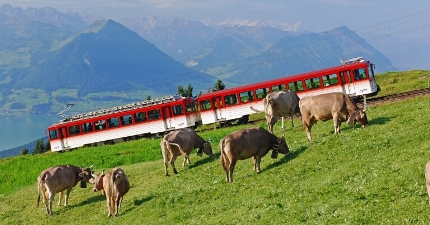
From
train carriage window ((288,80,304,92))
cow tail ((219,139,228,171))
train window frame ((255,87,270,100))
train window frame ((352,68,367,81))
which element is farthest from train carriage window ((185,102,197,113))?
cow tail ((219,139,228,171))

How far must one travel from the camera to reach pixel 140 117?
179 ft

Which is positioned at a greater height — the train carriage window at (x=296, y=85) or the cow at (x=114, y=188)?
the train carriage window at (x=296, y=85)

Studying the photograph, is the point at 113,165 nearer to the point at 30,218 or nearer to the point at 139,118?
the point at 30,218

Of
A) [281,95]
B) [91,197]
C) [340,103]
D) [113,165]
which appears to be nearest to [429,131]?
[340,103]

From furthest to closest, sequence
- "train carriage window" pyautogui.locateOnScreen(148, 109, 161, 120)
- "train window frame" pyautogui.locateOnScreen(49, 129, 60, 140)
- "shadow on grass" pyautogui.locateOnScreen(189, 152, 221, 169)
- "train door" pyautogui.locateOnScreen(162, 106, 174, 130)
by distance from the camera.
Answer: "train window frame" pyautogui.locateOnScreen(49, 129, 60, 140) < "train carriage window" pyautogui.locateOnScreen(148, 109, 161, 120) < "train door" pyautogui.locateOnScreen(162, 106, 174, 130) < "shadow on grass" pyautogui.locateOnScreen(189, 152, 221, 169)

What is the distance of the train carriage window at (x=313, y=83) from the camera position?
47125 mm

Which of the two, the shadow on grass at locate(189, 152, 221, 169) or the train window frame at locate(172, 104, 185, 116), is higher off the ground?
the train window frame at locate(172, 104, 185, 116)

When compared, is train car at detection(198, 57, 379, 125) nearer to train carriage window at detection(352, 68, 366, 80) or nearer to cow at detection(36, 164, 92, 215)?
train carriage window at detection(352, 68, 366, 80)

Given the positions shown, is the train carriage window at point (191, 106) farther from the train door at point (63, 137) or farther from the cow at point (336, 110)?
the cow at point (336, 110)

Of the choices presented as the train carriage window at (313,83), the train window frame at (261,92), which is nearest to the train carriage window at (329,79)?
the train carriage window at (313,83)

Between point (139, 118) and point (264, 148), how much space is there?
34737mm

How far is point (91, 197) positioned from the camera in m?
25.9

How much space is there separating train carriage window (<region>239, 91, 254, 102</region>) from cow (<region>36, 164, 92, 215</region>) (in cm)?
2609

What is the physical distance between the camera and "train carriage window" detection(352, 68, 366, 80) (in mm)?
46500
